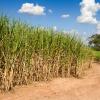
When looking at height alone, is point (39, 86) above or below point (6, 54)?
below

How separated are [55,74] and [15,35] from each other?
3450 millimetres

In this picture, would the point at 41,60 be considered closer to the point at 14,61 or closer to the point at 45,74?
the point at 45,74

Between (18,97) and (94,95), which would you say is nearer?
(18,97)

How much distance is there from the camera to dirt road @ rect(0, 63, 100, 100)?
873 centimetres

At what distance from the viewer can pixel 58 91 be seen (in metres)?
9.71

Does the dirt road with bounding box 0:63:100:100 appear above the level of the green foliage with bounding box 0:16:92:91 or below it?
below

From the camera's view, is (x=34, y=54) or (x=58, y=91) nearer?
(x=58, y=91)

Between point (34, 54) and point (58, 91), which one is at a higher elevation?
point (34, 54)

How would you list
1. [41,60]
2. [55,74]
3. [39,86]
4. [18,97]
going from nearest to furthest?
[18,97] → [39,86] → [41,60] → [55,74]

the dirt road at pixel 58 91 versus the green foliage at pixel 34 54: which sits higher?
the green foliage at pixel 34 54

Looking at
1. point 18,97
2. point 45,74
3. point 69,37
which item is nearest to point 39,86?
point 45,74

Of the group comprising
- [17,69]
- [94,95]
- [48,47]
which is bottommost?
[94,95]

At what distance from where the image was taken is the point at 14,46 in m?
8.88

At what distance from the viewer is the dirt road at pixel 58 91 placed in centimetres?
873
